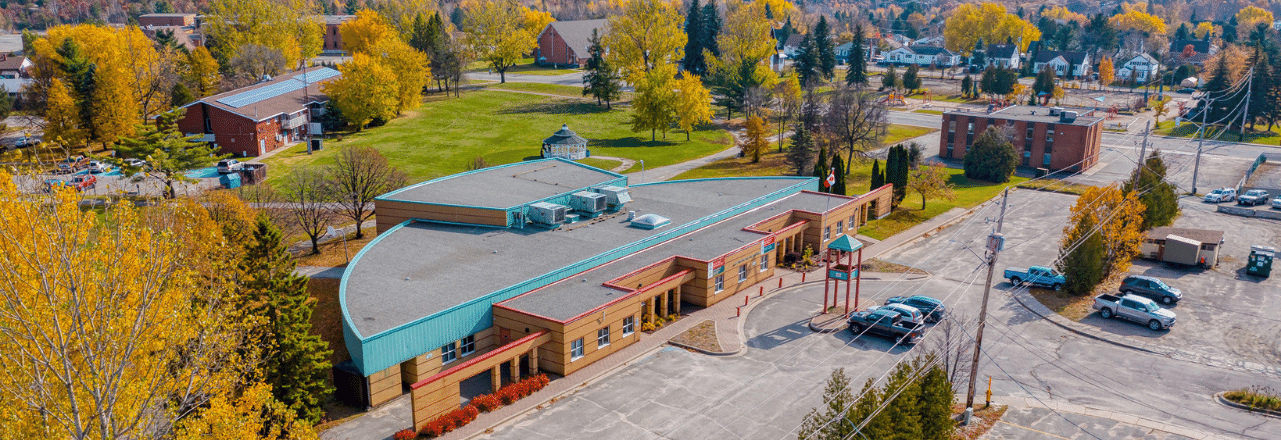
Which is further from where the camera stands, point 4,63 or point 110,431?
point 4,63

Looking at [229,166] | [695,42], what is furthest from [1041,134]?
[229,166]

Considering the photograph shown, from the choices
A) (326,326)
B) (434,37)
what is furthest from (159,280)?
(434,37)

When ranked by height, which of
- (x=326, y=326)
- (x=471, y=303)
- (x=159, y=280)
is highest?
(x=159, y=280)

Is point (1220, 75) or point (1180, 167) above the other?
point (1220, 75)

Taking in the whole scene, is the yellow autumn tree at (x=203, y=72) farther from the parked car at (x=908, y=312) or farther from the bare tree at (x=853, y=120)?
the parked car at (x=908, y=312)

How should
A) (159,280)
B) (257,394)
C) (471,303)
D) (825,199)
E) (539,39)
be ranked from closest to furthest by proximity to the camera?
1. (159,280)
2. (257,394)
3. (471,303)
4. (825,199)
5. (539,39)

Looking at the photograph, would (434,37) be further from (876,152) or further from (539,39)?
(876,152)

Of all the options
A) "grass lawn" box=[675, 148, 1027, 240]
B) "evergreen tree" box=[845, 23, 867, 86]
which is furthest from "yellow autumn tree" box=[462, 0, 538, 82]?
"grass lawn" box=[675, 148, 1027, 240]
